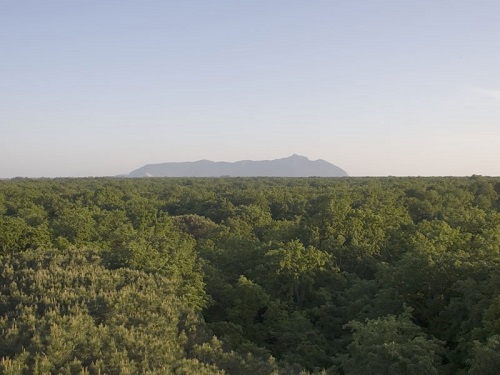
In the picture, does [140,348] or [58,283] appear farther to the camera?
[58,283]

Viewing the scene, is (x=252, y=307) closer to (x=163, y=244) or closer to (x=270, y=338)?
(x=270, y=338)

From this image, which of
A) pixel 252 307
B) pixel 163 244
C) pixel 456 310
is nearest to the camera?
pixel 456 310

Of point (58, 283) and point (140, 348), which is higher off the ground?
point (58, 283)

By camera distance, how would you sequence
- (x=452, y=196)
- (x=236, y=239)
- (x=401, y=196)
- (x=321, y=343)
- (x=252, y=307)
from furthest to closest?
(x=401, y=196) → (x=452, y=196) → (x=236, y=239) → (x=252, y=307) → (x=321, y=343)

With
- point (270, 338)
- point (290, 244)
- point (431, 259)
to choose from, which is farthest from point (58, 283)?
point (431, 259)

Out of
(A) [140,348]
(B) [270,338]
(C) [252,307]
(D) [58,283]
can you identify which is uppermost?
(D) [58,283]

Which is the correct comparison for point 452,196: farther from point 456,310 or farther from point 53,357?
point 53,357
